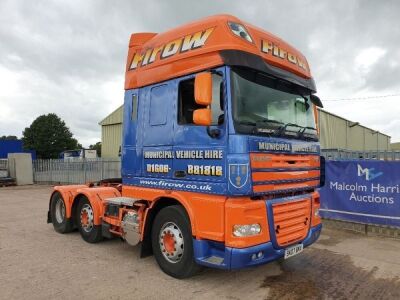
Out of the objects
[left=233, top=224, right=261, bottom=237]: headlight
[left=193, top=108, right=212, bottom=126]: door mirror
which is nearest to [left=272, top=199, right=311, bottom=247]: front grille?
[left=233, top=224, right=261, bottom=237]: headlight

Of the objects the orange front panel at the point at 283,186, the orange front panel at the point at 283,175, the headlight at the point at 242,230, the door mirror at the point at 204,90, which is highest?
the door mirror at the point at 204,90

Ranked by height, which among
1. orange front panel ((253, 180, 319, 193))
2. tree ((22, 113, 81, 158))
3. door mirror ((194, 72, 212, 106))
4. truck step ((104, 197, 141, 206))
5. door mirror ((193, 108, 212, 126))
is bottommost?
truck step ((104, 197, 141, 206))

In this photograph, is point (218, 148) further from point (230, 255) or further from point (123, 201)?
point (123, 201)

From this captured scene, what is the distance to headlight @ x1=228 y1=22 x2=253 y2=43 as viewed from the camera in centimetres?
475

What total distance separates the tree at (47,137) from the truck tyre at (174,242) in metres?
57.6

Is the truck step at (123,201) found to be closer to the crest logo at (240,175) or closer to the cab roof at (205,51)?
the cab roof at (205,51)

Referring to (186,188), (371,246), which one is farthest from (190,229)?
(371,246)

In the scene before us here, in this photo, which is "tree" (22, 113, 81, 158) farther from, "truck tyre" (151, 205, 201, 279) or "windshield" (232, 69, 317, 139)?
"windshield" (232, 69, 317, 139)

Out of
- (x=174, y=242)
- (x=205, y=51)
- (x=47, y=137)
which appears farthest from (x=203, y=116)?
(x=47, y=137)

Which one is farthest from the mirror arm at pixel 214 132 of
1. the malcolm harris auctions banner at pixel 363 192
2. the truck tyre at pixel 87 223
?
the malcolm harris auctions banner at pixel 363 192

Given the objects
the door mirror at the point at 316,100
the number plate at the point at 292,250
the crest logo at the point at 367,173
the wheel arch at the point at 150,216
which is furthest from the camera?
the crest logo at the point at 367,173

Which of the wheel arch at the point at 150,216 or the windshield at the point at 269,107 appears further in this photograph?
the wheel arch at the point at 150,216

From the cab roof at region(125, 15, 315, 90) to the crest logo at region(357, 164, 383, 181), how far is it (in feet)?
11.3

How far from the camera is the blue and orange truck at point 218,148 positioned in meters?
4.45
